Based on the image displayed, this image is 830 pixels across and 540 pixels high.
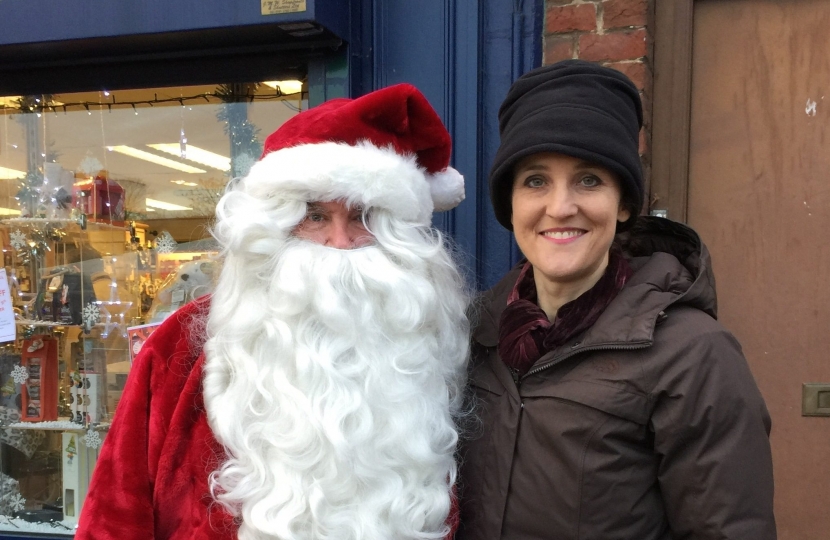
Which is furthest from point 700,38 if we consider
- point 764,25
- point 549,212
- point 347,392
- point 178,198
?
point 178,198

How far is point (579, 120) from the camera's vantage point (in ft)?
4.58

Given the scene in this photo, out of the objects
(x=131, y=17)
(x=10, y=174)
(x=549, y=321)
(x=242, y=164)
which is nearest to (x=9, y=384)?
(x=10, y=174)

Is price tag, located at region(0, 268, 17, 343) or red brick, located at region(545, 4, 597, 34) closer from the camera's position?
red brick, located at region(545, 4, 597, 34)

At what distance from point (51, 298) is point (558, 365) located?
2762 millimetres

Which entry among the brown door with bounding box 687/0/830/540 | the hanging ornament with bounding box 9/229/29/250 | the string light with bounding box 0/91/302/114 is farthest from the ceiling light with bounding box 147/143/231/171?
the brown door with bounding box 687/0/830/540

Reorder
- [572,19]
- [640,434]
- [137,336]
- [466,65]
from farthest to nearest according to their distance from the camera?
[137,336]
[466,65]
[572,19]
[640,434]

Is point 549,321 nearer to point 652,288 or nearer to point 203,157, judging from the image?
point 652,288

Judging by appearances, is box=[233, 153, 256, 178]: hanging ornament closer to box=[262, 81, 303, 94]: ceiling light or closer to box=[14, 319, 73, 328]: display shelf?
box=[262, 81, 303, 94]: ceiling light

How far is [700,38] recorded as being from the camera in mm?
2330

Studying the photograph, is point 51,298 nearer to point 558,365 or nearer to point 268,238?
point 268,238

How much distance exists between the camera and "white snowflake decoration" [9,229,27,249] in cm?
314

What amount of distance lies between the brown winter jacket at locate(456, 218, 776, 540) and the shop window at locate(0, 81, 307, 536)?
73.0 inches

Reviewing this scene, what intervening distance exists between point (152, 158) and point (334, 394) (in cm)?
193

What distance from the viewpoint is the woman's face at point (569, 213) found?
1.45 metres
